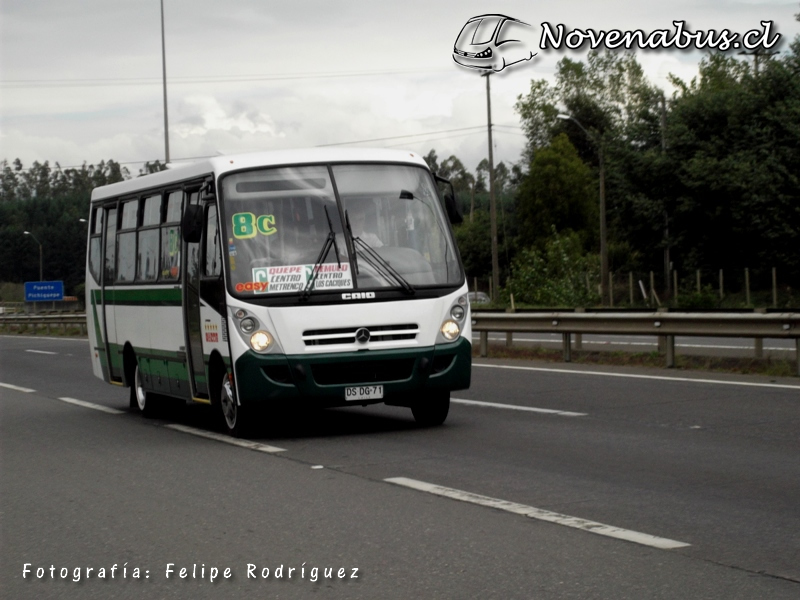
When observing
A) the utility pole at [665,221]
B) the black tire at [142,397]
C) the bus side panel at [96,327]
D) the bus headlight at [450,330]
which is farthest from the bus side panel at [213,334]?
the utility pole at [665,221]

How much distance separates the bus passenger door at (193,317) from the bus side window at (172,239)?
10.9 inches

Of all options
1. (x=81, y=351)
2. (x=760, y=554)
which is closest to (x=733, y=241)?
(x=81, y=351)

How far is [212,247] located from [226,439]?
1.77 metres

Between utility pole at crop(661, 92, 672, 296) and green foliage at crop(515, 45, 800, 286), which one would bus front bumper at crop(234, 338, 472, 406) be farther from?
utility pole at crop(661, 92, 672, 296)

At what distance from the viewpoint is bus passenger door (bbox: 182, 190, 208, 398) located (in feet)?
40.1

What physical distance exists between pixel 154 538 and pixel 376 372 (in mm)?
4489

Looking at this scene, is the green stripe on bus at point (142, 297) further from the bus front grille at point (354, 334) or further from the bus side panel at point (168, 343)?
the bus front grille at point (354, 334)

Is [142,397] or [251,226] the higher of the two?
[251,226]

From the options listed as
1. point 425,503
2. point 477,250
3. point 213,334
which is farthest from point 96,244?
point 477,250

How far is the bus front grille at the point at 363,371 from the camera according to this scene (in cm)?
1120

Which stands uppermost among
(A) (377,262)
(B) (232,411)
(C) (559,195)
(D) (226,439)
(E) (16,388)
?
(C) (559,195)

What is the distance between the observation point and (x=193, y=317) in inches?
487

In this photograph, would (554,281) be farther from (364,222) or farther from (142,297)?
(364,222)

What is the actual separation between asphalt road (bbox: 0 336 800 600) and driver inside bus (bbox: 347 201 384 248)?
179 centimetres
